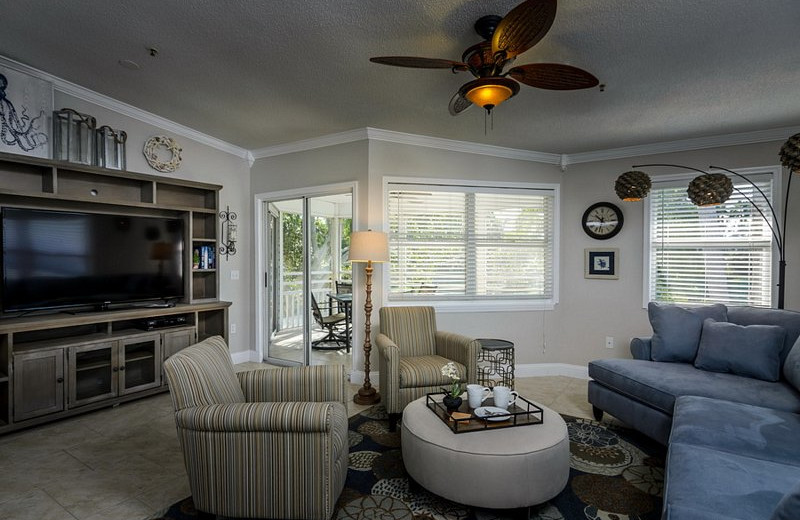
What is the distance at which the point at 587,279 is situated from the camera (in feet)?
15.2

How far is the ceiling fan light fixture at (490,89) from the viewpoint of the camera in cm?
202

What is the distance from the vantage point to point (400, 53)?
263 cm

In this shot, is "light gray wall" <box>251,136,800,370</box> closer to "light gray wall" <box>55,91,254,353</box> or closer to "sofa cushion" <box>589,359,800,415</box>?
"light gray wall" <box>55,91,254,353</box>

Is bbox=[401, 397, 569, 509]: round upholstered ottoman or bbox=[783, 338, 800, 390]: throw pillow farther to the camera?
bbox=[783, 338, 800, 390]: throw pillow

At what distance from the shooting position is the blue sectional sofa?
4.82ft

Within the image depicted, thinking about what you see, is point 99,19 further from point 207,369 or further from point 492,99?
point 492,99

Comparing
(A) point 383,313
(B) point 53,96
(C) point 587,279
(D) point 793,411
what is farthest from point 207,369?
(C) point 587,279

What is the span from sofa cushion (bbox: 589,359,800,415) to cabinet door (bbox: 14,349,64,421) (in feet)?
13.6

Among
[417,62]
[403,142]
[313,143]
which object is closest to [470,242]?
[403,142]

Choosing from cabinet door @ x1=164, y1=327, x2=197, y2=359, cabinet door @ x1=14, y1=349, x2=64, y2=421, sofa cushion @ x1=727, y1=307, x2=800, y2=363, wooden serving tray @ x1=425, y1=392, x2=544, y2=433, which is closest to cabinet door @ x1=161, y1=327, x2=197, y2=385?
cabinet door @ x1=164, y1=327, x2=197, y2=359

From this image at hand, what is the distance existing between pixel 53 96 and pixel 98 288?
157 cm

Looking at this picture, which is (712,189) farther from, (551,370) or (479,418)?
(479,418)

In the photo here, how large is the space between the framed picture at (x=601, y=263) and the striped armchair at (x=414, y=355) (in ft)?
6.86

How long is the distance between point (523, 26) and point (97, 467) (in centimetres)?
337
